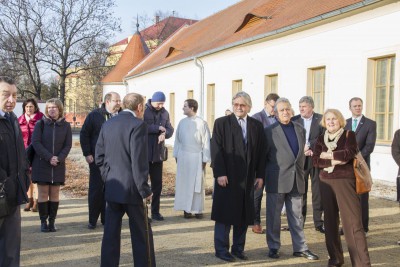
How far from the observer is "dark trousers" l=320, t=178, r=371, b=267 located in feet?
15.8

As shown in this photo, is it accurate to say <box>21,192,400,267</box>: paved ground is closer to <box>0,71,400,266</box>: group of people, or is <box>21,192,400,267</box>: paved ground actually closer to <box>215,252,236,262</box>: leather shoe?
<box>215,252,236,262</box>: leather shoe

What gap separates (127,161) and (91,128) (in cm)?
248

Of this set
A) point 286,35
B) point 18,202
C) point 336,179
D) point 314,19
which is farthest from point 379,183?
point 18,202

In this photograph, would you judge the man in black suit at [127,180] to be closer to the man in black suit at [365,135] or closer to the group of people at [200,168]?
the group of people at [200,168]

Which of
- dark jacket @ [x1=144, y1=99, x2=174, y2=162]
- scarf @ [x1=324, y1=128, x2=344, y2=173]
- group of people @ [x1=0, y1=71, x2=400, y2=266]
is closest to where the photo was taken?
group of people @ [x1=0, y1=71, x2=400, y2=266]

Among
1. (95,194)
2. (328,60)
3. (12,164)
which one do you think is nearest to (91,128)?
(95,194)

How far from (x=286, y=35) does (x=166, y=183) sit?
7099 mm

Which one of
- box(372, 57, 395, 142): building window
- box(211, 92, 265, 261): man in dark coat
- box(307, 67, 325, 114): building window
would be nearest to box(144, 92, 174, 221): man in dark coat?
box(211, 92, 265, 261): man in dark coat

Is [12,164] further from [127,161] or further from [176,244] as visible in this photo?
[176,244]

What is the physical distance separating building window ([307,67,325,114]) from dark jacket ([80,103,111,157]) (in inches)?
355

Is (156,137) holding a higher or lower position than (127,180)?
higher

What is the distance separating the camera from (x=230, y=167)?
5516 mm

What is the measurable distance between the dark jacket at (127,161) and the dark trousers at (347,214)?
196 cm

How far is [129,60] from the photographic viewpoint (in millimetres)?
45406
